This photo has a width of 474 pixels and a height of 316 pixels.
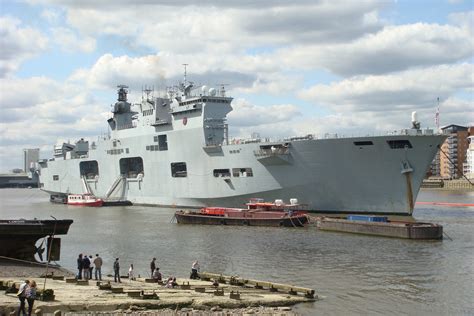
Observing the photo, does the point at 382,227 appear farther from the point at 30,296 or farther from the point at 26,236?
the point at 30,296

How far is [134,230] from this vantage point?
4166 centimetres

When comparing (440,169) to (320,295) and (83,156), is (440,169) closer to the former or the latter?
(83,156)

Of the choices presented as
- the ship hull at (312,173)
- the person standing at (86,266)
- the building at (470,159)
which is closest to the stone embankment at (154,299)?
the person standing at (86,266)

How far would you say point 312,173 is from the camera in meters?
44.9

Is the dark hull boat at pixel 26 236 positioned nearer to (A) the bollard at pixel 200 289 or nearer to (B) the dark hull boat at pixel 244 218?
(A) the bollard at pixel 200 289

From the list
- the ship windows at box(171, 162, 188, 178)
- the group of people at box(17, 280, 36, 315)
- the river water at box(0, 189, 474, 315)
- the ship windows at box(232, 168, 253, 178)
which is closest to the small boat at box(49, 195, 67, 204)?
the ship windows at box(171, 162, 188, 178)

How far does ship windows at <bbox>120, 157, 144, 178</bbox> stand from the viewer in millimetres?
66500

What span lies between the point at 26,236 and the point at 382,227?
2124 cm

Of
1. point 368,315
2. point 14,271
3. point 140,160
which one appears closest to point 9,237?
point 14,271

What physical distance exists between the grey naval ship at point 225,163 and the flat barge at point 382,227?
15.7 feet

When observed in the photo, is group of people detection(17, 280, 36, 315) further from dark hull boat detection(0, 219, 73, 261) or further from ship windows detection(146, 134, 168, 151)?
ship windows detection(146, 134, 168, 151)

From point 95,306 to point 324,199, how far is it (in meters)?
31.7

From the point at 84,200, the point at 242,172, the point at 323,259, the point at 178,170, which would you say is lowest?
the point at 323,259

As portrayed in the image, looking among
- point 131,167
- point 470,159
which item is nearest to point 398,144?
point 131,167
